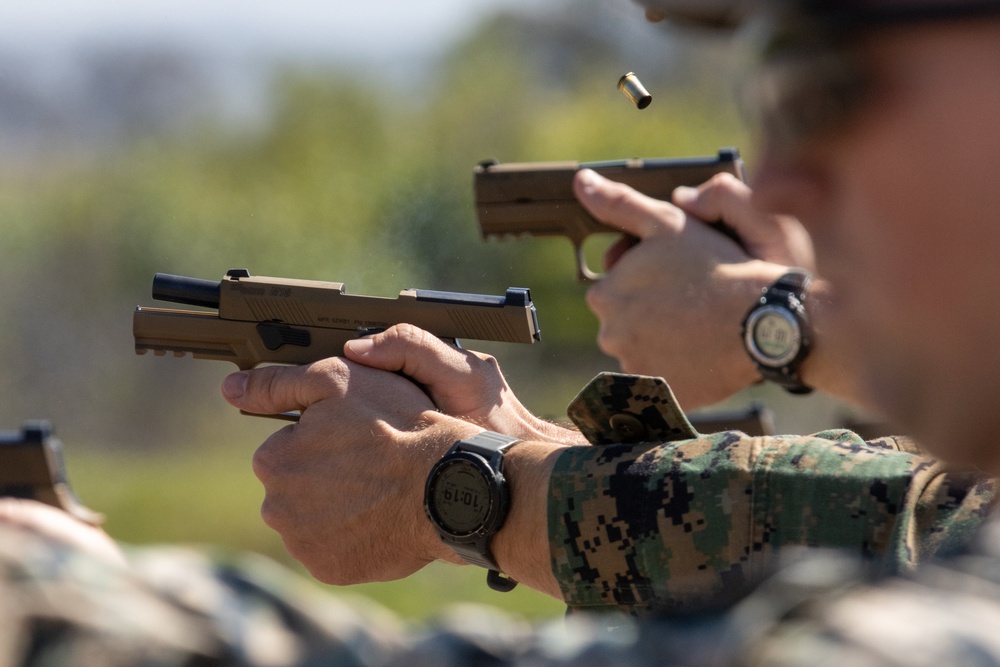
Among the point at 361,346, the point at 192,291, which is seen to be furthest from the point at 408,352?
the point at 192,291

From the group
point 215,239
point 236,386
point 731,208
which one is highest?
point 215,239

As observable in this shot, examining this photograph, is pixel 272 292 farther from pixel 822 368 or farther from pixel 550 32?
pixel 550 32

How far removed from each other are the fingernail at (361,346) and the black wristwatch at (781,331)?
1249mm

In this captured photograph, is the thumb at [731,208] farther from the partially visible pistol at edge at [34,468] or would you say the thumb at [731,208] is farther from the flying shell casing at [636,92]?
the partially visible pistol at edge at [34,468]

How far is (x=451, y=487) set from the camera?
227cm

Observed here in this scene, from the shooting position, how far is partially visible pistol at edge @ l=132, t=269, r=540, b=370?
2.56 m

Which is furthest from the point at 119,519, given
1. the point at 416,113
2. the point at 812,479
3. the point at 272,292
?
the point at 812,479

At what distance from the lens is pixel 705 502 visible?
198 cm

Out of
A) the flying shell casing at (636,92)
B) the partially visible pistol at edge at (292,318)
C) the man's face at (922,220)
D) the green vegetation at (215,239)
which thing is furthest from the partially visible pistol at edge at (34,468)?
the green vegetation at (215,239)

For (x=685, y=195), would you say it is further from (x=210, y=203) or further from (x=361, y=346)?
(x=210, y=203)

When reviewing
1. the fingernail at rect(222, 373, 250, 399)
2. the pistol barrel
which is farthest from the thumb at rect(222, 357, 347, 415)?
the pistol barrel

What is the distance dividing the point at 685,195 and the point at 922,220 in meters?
2.62

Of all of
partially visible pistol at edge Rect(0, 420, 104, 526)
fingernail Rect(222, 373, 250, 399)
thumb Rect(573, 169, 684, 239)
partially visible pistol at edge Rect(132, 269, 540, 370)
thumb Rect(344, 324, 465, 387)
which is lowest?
partially visible pistol at edge Rect(0, 420, 104, 526)

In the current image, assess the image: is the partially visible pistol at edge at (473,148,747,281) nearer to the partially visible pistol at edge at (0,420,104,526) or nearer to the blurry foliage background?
the partially visible pistol at edge at (0,420,104,526)
